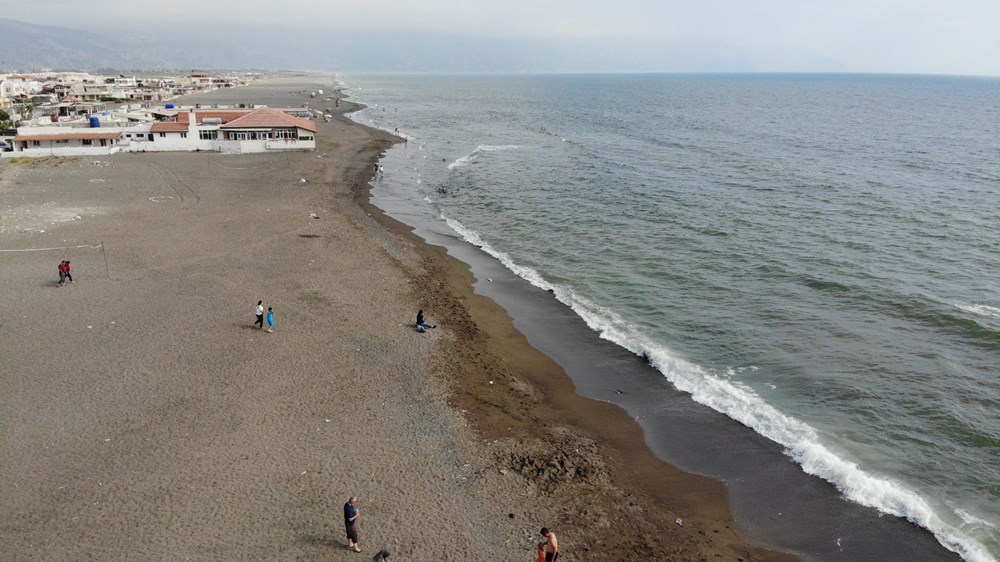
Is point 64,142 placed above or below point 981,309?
above

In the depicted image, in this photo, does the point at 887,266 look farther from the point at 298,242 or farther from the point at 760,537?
the point at 298,242

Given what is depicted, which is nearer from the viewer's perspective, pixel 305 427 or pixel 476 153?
pixel 305 427

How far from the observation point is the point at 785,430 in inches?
774

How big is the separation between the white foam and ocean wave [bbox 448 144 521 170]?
4747 centimetres

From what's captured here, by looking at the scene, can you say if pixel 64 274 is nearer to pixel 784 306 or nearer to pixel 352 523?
pixel 352 523

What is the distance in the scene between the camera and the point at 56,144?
205 ft

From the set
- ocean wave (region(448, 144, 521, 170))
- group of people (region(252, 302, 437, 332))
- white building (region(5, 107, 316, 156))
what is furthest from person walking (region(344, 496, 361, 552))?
white building (region(5, 107, 316, 156))

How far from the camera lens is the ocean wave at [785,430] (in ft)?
52.2

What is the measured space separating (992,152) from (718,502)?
258 feet

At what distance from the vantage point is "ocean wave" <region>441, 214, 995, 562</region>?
1591cm

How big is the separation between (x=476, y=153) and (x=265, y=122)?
2399 cm

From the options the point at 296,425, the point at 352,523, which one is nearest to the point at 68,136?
the point at 296,425

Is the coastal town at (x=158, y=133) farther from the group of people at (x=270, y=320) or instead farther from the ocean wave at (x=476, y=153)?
the group of people at (x=270, y=320)

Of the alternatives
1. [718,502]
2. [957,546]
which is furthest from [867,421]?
[718,502]
